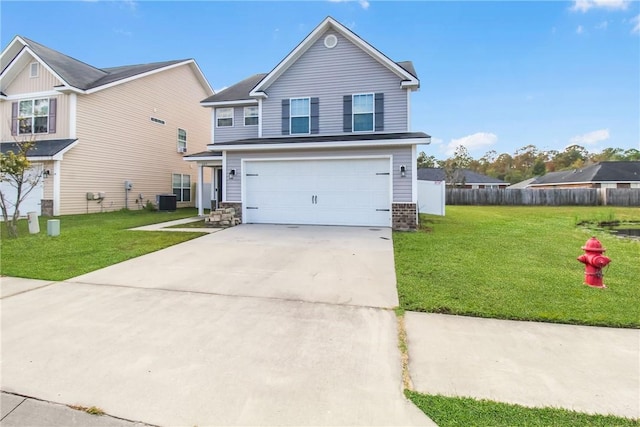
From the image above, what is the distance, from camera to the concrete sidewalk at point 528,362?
7.69ft

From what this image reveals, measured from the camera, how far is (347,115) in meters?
12.3

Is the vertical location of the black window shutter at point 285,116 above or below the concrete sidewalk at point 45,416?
above

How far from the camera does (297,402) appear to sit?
2295 mm

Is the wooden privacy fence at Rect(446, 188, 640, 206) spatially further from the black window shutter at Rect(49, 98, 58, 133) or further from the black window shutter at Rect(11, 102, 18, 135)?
the black window shutter at Rect(11, 102, 18, 135)

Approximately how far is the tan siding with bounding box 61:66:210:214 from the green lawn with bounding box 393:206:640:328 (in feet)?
48.4

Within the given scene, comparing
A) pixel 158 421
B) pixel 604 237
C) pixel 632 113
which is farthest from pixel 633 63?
pixel 158 421

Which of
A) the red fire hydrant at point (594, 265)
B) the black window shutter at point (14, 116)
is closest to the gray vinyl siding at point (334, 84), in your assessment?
the red fire hydrant at point (594, 265)

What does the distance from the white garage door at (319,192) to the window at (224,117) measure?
4.41 metres

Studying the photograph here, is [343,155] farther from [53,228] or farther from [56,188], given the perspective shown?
[56,188]

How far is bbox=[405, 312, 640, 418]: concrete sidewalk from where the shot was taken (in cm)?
234

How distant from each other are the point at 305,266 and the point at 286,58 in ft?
31.3

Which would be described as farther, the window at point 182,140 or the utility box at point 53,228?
the window at point 182,140

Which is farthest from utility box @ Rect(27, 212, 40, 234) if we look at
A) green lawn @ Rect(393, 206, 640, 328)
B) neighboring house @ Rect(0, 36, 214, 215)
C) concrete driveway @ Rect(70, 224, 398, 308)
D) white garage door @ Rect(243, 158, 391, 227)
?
green lawn @ Rect(393, 206, 640, 328)

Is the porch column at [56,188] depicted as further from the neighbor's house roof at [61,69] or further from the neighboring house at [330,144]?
the neighboring house at [330,144]
